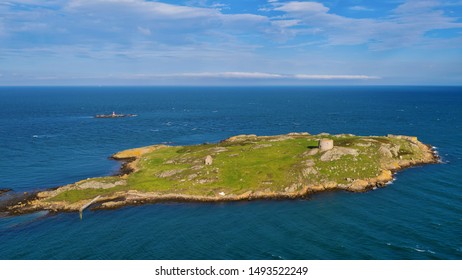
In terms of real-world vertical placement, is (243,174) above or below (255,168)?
below

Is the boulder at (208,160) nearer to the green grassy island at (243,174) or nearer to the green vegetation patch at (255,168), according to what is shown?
the green grassy island at (243,174)

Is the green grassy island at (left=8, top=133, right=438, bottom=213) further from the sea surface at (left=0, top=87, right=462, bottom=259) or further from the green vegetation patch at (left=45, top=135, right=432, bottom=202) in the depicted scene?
the sea surface at (left=0, top=87, right=462, bottom=259)

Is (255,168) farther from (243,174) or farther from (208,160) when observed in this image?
(208,160)

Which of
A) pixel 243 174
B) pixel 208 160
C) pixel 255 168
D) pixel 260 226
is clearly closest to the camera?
pixel 260 226

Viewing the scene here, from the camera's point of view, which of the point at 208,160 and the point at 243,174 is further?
the point at 208,160

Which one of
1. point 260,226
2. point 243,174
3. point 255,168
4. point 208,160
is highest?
point 208,160

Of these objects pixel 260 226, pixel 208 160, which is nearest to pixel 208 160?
pixel 208 160

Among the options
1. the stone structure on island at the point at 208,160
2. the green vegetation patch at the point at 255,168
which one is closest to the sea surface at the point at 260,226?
the green vegetation patch at the point at 255,168

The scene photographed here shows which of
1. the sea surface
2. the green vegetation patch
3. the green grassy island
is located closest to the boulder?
the green grassy island

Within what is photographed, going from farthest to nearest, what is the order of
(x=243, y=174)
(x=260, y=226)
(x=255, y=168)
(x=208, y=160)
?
(x=208, y=160) → (x=255, y=168) → (x=243, y=174) → (x=260, y=226)
